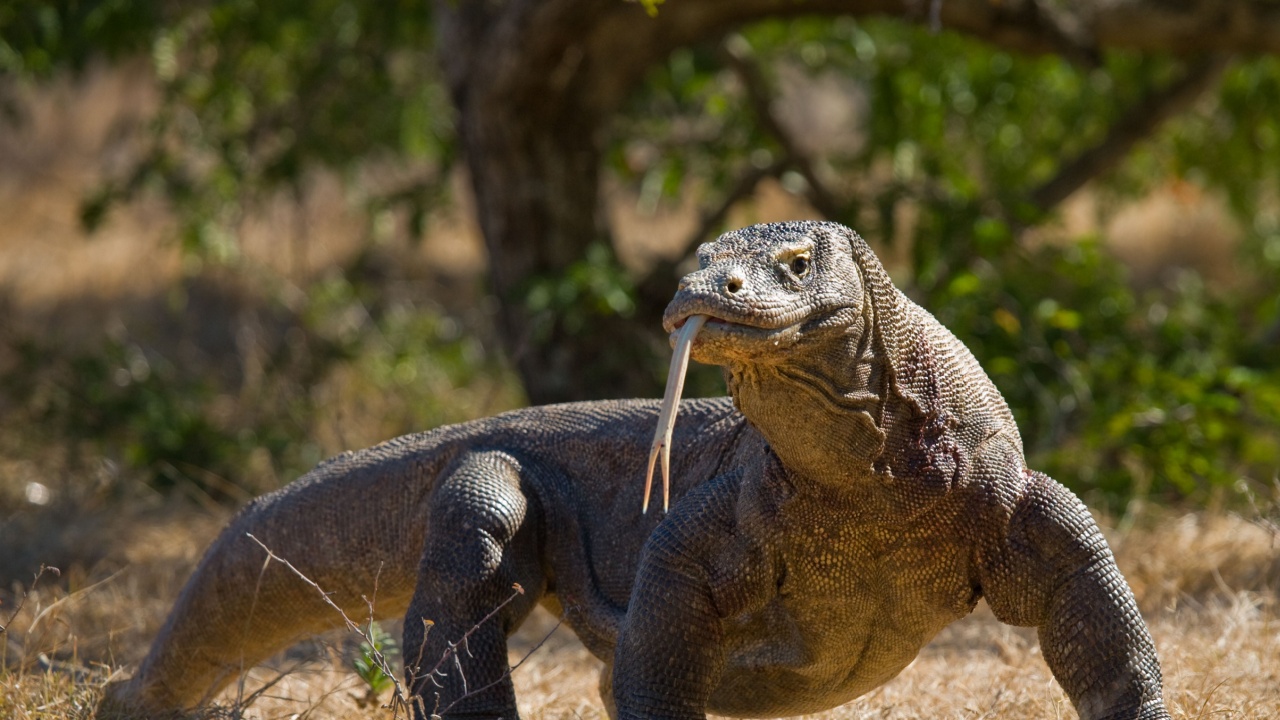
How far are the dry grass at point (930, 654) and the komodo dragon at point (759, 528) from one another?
0.93ft

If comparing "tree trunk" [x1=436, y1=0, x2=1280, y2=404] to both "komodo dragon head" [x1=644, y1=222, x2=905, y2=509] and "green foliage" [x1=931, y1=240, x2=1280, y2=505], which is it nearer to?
"green foliage" [x1=931, y1=240, x2=1280, y2=505]

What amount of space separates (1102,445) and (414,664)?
12.2ft

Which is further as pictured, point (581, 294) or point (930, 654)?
point (581, 294)

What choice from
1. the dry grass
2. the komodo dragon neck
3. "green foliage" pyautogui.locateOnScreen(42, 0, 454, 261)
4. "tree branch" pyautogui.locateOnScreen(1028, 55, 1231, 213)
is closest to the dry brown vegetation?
the dry grass

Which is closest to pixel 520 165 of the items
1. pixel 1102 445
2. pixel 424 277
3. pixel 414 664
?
pixel 1102 445

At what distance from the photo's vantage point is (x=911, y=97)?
741 centimetres

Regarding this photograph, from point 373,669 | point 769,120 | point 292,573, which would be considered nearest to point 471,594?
point 373,669

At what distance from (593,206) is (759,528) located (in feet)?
14.0

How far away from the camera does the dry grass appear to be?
337 centimetres

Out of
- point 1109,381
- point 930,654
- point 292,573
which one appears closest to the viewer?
point 292,573

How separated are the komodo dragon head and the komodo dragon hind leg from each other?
2.81 ft

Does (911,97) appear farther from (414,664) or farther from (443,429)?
(414,664)

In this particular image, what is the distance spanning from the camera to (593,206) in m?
6.79

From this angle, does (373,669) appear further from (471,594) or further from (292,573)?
(471,594)
